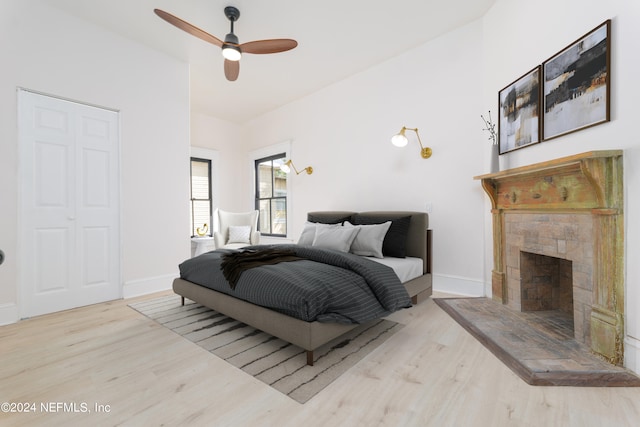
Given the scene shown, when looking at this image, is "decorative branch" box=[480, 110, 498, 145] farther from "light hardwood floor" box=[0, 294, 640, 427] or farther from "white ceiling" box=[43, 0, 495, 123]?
"light hardwood floor" box=[0, 294, 640, 427]

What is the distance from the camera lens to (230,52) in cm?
260

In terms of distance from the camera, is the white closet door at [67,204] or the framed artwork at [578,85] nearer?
the framed artwork at [578,85]

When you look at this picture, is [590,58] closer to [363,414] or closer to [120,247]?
[363,414]

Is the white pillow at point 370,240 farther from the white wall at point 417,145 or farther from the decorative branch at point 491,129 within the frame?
the decorative branch at point 491,129

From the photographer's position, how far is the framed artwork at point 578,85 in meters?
1.84

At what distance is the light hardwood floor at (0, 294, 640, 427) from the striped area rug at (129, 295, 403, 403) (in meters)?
0.07

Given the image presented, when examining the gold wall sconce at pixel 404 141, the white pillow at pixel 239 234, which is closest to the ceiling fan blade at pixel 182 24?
the gold wall sconce at pixel 404 141

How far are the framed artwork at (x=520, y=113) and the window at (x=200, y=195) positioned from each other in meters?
4.91

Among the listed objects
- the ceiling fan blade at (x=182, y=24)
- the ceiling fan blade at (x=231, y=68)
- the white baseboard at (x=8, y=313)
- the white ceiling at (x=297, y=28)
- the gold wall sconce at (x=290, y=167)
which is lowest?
the white baseboard at (x=8, y=313)

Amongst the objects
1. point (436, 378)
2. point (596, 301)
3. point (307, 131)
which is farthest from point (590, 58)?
point (307, 131)

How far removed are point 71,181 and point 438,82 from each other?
411 centimetres

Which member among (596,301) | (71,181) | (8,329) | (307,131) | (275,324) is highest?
(307,131)

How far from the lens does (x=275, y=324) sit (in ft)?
6.31

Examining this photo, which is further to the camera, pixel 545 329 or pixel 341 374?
pixel 545 329
